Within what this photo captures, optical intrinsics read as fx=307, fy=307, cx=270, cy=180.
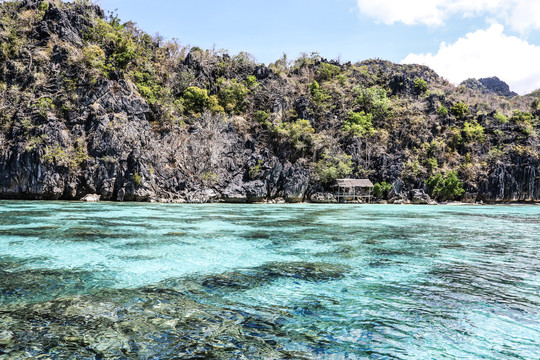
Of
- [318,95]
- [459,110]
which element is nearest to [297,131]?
[318,95]

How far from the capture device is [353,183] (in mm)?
39531

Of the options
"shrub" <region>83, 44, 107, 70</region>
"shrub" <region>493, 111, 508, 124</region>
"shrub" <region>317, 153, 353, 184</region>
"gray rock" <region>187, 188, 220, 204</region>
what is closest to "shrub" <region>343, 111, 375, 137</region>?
"shrub" <region>317, 153, 353, 184</region>

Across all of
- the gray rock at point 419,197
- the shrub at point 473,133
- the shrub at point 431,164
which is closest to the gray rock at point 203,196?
the gray rock at point 419,197

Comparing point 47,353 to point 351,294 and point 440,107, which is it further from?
point 440,107

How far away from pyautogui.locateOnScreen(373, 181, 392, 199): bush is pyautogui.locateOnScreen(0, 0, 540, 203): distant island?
0.59 ft

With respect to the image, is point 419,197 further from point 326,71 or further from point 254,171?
point 326,71

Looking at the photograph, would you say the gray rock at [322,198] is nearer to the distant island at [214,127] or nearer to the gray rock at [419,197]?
the distant island at [214,127]

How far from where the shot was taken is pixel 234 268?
642cm

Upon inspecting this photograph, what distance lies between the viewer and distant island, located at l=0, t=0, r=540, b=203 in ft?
97.3

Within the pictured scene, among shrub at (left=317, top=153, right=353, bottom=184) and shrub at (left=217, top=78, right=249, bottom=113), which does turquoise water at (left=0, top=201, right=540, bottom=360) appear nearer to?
shrub at (left=317, top=153, right=353, bottom=184)

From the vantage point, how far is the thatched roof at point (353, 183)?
39.1m

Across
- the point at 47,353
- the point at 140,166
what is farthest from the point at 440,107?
the point at 47,353

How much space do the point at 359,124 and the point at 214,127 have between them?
73.5 feet

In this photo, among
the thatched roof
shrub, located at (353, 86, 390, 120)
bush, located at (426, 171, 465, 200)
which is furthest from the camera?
shrub, located at (353, 86, 390, 120)
